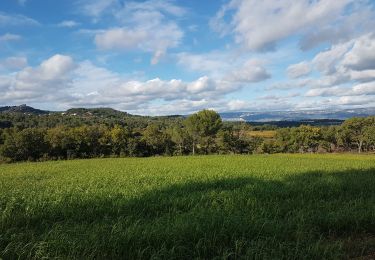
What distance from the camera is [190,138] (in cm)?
9469

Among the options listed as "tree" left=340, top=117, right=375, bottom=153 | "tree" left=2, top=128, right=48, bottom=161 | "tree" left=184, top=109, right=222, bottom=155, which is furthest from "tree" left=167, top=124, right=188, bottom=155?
"tree" left=340, top=117, right=375, bottom=153

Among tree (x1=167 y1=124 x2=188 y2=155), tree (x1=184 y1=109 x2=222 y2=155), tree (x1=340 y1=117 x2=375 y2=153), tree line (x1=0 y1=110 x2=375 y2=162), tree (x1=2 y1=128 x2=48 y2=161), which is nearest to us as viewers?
tree (x1=2 y1=128 x2=48 y2=161)

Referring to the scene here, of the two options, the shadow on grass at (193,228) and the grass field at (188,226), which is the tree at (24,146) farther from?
the shadow on grass at (193,228)

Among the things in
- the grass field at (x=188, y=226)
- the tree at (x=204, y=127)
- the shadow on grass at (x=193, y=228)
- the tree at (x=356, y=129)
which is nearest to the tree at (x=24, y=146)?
the tree at (x=204, y=127)

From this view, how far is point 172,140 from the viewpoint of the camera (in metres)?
90.7

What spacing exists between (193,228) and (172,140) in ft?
275

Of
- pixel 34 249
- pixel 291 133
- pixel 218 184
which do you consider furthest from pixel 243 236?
pixel 291 133

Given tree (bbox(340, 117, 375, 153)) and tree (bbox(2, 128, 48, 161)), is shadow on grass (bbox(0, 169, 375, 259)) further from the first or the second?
tree (bbox(340, 117, 375, 153))

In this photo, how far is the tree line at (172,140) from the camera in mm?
70312

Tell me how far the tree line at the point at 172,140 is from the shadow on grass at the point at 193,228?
6303 cm

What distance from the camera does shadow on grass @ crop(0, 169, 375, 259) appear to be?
5.98 m

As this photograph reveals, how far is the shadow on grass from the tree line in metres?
63.0

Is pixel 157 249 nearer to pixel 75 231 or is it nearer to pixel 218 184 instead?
pixel 75 231

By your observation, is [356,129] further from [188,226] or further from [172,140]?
[188,226]
